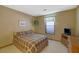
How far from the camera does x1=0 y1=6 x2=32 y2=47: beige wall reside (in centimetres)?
320

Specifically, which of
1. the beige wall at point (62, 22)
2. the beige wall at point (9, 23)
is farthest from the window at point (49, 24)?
the beige wall at point (9, 23)

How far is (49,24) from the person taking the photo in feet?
11.9

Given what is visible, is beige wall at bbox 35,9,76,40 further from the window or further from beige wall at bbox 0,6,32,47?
beige wall at bbox 0,6,32,47

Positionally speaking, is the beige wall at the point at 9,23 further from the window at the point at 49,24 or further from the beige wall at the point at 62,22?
the window at the point at 49,24

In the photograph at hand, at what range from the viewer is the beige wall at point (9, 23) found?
10.5 feet

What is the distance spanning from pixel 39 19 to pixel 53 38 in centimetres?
124

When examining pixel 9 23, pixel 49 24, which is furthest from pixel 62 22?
pixel 9 23

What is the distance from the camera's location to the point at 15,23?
3711mm

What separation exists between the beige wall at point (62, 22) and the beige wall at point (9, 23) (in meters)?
0.57

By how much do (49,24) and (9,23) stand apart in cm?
194

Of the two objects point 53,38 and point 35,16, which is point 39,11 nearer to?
point 35,16

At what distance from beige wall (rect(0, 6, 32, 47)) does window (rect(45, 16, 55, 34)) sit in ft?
2.62

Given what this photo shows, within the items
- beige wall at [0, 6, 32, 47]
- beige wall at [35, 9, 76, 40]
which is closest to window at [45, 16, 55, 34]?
beige wall at [35, 9, 76, 40]

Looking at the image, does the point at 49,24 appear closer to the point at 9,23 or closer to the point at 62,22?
the point at 62,22
